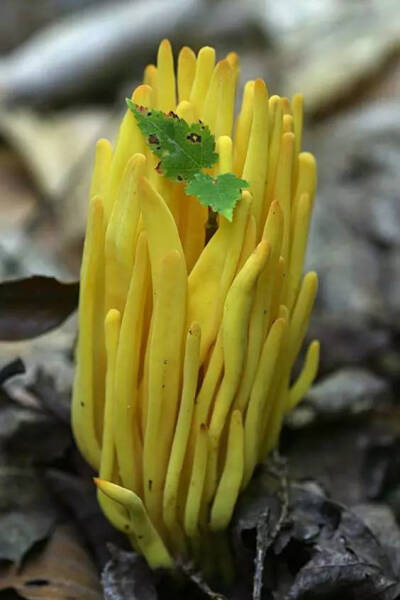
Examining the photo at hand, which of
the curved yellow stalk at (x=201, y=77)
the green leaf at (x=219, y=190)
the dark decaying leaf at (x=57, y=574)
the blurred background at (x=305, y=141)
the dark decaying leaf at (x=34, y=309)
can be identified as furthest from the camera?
the blurred background at (x=305, y=141)

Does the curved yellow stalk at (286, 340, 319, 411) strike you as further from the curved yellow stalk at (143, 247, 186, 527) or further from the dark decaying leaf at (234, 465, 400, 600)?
the curved yellow stalk at (143, 247, 186, 527)

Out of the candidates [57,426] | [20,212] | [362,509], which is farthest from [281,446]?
[20,212]

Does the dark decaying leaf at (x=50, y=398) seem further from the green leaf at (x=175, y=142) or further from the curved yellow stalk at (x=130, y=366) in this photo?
the green leaf at (x=175, y=142)

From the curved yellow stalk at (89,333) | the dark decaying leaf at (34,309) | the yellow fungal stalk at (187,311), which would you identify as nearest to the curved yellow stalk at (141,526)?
the yellow fungal stalk at (187,311)

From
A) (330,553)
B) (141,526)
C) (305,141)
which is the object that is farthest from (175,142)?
(305,141)

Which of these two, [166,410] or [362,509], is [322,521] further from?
[166,410]

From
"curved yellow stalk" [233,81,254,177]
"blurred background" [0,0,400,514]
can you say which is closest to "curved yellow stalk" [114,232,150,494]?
"curved yellow stalk" [233,81,254,177]
